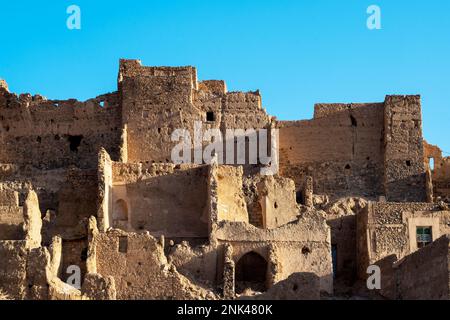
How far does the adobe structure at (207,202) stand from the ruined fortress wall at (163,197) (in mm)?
49

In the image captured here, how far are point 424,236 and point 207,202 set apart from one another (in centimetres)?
806

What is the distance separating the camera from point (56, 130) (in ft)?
197

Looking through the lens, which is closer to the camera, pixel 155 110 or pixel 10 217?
pixel 10 217

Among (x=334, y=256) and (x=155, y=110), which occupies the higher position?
(x=155, y=110)

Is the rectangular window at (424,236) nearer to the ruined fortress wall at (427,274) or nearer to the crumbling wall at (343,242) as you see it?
the crumbling wall at (343,242)

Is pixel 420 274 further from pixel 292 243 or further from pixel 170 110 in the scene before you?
pixel 170 110

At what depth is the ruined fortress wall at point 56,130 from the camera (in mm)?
59625

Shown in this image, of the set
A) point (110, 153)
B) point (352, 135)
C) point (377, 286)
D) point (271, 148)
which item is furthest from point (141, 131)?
point (377, 286)

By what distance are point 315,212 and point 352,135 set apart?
1074 centimetres

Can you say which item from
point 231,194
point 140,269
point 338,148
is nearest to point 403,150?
point 338,148

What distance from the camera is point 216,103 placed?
59500 mm

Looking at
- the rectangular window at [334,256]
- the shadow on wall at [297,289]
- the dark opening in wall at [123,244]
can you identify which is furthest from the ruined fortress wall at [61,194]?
the rectangular window at [334,256]
